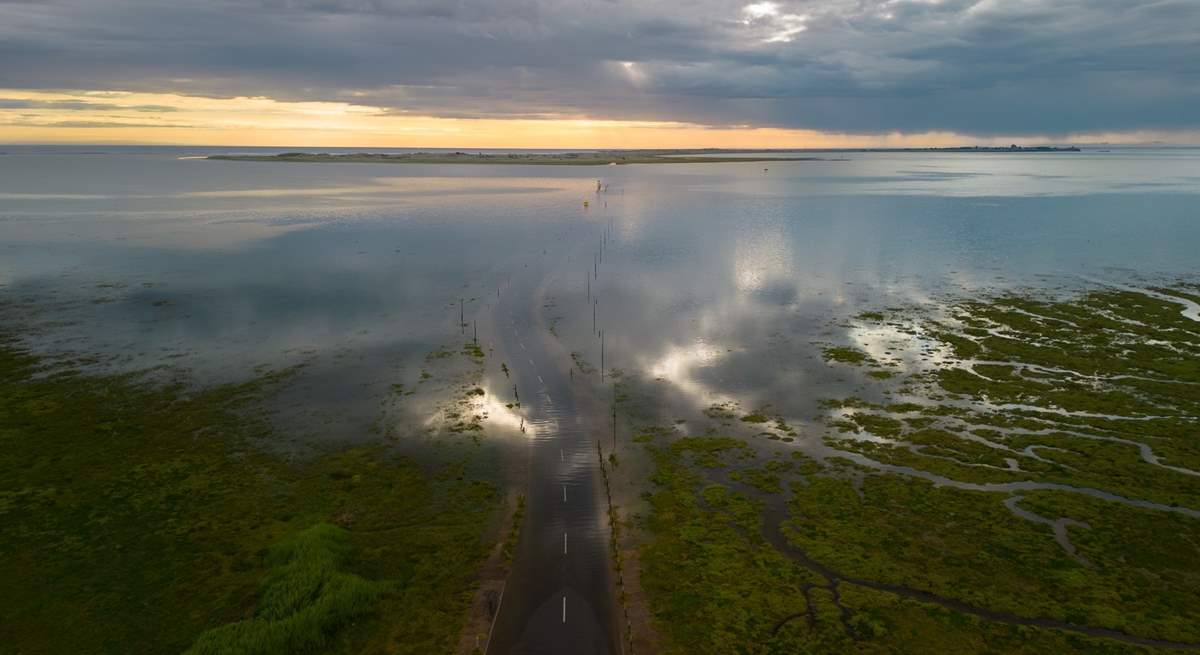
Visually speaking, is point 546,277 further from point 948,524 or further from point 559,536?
point 948,524

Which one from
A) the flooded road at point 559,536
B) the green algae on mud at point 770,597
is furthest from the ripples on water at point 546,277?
the green algae on mud at point 770,597

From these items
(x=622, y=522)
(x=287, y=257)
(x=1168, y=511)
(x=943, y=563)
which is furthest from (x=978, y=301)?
(x=287, y=257)

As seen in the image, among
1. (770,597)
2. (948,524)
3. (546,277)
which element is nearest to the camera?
(770,597)

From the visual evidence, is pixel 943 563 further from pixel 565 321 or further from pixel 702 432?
pixel 565 321

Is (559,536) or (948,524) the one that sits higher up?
(948,524)

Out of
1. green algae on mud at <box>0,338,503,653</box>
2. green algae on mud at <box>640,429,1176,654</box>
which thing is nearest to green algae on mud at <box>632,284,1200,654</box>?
green algae on mud at <box>640,429,1176,654</box>

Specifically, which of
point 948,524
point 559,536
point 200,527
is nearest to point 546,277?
point 559,536

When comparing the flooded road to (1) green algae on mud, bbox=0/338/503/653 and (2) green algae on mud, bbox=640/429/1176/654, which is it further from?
(2) green algae on mud, bbox=640/429/1176/654

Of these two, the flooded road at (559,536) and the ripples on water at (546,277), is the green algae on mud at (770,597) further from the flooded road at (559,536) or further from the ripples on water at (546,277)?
the ripples on water at (546,277)
